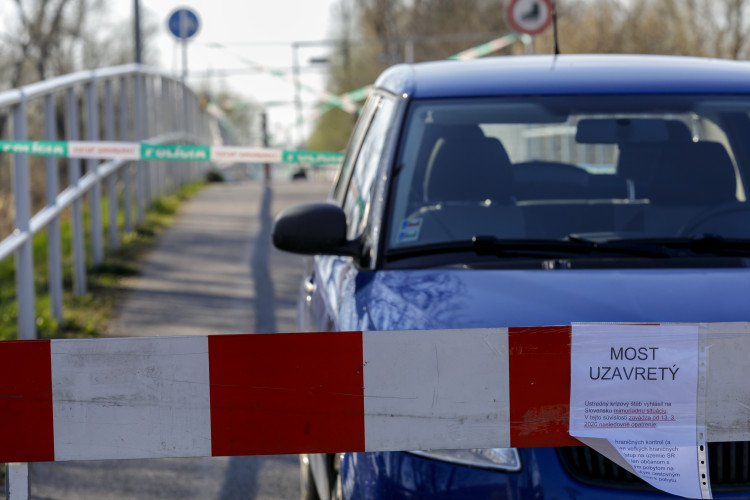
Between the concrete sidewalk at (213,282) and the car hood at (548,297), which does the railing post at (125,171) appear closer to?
the concrete sidewalk at (213,282)

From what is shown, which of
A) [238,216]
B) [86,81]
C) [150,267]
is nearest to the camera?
[86,81]

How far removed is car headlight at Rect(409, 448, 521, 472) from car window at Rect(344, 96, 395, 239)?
1.27m

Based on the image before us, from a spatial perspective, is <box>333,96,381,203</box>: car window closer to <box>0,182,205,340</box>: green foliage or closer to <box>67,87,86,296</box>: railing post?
<box>0,182,205,340</box>: green foliage

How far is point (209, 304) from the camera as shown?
29.9ft

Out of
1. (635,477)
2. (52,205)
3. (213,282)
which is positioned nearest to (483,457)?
(635,477)

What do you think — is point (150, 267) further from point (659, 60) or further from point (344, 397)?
point (344, 397)

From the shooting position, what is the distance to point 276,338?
107 inches

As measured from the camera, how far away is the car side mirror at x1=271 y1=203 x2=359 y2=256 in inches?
157

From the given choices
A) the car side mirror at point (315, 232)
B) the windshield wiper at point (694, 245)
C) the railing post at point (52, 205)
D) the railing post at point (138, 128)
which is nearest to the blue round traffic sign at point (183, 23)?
the railing post at point (138, 128)

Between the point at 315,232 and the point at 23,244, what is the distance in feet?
11.4

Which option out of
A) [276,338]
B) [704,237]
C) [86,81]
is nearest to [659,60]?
[704,237]

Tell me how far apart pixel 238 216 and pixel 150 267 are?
4210 millimetres

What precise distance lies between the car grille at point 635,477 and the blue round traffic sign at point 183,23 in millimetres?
19969

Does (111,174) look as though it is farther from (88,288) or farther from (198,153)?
(198,153)
